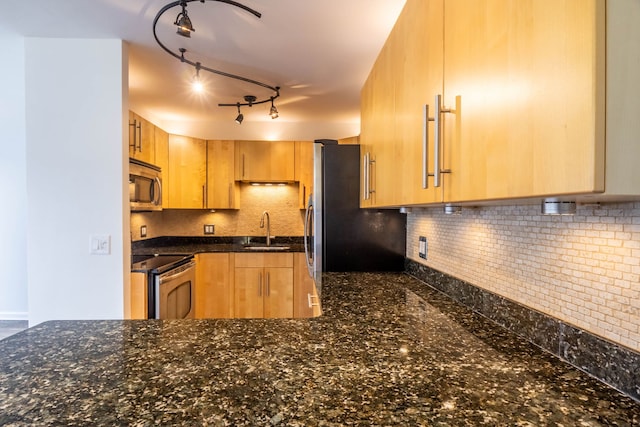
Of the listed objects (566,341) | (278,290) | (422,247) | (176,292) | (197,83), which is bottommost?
(278,290)

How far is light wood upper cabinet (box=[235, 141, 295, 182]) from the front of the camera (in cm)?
387

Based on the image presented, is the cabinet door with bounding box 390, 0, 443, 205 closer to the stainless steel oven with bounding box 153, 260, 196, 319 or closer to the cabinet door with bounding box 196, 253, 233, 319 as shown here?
the stainless steel oven with bounding box 153, 260, 196, 319

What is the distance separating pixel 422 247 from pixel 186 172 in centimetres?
273

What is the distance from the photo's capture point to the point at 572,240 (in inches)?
35.0

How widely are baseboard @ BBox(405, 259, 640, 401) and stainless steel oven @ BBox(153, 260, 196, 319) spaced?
2.13 metres

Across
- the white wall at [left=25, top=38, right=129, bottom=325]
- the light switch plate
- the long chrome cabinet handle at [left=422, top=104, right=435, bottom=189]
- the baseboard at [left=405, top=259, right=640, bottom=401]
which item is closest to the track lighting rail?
the white wall at [left=25, top=38, right=129, bottom=325]

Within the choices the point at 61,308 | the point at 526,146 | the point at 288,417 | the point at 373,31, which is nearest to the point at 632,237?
the point at 526,146

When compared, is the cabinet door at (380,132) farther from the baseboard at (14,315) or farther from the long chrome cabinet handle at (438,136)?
the baseboard at (14,315)

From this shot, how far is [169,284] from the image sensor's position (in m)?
2.72

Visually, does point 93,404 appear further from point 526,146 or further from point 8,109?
point 8,109

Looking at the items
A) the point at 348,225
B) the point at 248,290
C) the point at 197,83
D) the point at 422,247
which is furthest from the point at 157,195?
the point at 422,247

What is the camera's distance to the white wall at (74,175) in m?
2.03

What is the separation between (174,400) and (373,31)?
195cm

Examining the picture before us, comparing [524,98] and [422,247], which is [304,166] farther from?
Answer: [524,98]
